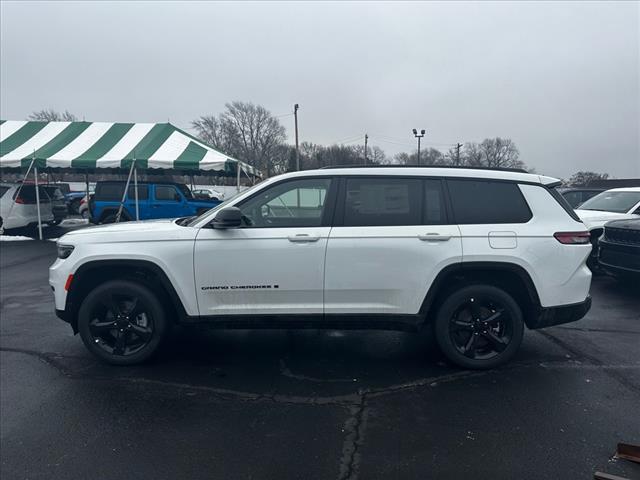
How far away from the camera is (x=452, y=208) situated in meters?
4.16

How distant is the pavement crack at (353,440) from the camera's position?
2.77 metres

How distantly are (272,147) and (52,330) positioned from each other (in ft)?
226

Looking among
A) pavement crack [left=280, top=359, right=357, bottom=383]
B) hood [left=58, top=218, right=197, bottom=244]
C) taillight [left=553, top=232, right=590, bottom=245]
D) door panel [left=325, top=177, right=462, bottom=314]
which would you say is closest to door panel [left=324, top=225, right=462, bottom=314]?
door panel [left=325, top=177, right=462, bottom=314]

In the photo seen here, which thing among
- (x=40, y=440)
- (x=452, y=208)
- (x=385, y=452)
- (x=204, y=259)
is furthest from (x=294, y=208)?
(x=40, y=440)

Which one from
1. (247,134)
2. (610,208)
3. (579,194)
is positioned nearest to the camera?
(610,208)

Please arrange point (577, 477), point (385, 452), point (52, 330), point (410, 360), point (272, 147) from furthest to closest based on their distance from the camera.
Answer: point (272, 147) < point (52, 330) < point (410, 360) < point (385, 452) < point (577, 477)

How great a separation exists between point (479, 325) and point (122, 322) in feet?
10.8

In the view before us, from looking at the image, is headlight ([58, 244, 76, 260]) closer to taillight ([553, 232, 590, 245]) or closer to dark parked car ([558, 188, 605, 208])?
taillight ([553, 232, 590, 245])

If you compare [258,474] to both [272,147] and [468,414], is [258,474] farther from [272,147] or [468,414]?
[272,147]

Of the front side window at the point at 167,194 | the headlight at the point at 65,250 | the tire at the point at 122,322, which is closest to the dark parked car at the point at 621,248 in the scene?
the tire at the point at 122,322

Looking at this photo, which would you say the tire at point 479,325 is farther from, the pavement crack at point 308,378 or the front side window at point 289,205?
the front side window at point 289,205

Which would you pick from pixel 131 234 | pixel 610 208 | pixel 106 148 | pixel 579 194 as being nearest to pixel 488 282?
→ pixel 131 234

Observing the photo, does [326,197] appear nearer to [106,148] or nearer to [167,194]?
[167,194]

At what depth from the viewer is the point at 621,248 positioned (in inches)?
275
